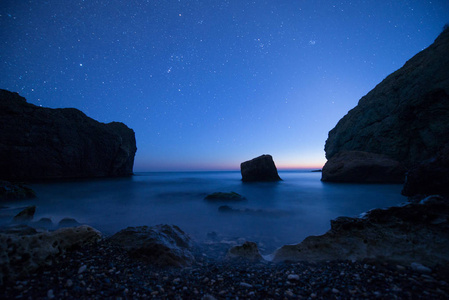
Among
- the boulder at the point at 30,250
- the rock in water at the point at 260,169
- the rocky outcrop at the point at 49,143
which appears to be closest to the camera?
the boulder at the point at 30,250

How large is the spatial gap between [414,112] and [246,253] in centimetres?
2360

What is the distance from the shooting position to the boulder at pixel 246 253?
3056 mm

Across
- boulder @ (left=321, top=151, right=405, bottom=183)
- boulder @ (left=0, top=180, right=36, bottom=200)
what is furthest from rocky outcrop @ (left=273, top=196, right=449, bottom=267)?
boulder @ (left=321, top=151, right=405, bottom=183)

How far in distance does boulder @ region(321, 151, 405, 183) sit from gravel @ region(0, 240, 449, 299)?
58.7 feet

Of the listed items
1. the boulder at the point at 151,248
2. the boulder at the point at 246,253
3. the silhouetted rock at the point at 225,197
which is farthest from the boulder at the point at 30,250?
the silhouetted rock at the point at 225,197

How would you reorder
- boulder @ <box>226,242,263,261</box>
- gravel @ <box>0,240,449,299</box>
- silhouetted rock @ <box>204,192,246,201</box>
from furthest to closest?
1. silhouetted rock @ <box>204,192,246,201</box>
2. boulder @ <box>226,242,263,261</box>
3. gravel @ <box>0,240,449,299</box>

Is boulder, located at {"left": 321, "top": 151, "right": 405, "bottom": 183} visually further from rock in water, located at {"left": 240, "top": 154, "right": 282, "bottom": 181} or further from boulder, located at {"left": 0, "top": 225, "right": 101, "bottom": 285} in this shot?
boulder, located at {"left": 0, "top": 225, "right": 101, "bottom": 285}

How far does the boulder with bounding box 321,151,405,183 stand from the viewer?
15484mm

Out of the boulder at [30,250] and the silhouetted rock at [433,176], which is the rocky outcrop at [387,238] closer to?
the boulder at [30,250]

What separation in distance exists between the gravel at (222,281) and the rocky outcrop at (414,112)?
1761 cm

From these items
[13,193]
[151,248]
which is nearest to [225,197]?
[151,248]

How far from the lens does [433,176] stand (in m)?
6.82

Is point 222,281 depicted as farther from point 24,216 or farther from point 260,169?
point 260,169

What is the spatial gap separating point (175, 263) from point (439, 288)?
323cm
